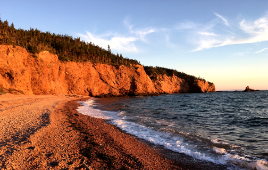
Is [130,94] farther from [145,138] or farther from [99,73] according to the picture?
[145,138]

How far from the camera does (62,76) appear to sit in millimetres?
34438

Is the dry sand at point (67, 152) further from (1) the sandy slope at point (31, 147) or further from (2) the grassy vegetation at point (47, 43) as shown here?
(2) the grassy vegetation at point (47, 43)

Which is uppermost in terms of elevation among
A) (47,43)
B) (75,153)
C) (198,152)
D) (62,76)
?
(47,43)

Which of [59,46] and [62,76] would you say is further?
[59,46]

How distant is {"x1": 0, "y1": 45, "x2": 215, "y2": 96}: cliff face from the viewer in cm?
2278

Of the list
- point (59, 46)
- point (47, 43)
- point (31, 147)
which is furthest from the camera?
point (59, 46)

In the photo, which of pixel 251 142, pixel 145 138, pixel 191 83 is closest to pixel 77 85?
pixel 145 138

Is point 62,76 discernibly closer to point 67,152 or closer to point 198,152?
point 67,152

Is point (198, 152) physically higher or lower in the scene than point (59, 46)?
lower

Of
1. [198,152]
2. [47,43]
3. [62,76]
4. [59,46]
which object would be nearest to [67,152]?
[198,152]

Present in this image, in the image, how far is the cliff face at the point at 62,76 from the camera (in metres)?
22.8

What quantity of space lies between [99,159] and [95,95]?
3862 cm

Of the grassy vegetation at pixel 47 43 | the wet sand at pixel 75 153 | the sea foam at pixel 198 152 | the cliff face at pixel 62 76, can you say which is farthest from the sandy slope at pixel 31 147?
the grassy vegetation at pixel 47 43

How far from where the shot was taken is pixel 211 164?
499 centimetres
